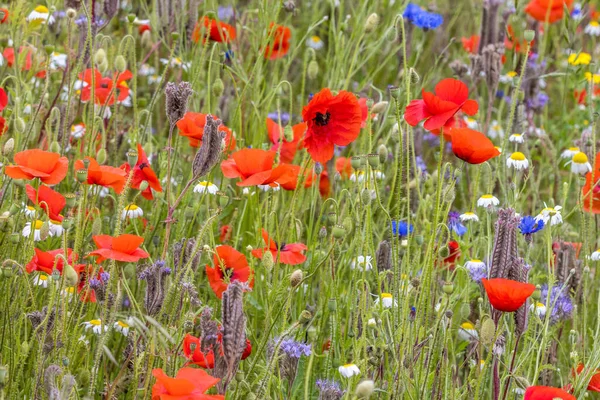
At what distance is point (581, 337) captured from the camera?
2357 mm

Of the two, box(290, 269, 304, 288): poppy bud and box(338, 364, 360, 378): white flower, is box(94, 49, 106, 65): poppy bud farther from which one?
box(338, 364, 360, 378): white flower

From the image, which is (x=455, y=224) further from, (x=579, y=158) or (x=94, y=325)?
(x=94, y=325)

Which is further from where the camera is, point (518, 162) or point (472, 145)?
point (518, 162)

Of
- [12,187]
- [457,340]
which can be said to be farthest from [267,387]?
[457,340]

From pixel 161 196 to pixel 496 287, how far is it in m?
1.01

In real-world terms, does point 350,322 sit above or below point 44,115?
below

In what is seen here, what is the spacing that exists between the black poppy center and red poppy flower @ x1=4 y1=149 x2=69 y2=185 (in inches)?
21.6

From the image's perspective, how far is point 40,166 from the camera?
1762 mm

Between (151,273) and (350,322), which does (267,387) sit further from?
(350,322)

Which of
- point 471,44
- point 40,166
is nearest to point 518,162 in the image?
point 40,166

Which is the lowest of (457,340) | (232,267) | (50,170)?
(457,340)

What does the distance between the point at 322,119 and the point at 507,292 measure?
0.64 metres

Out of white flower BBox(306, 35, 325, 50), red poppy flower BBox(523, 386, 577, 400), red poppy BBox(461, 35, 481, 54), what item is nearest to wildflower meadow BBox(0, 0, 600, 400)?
red poppy flower BBox(523, 386, 577, 400)

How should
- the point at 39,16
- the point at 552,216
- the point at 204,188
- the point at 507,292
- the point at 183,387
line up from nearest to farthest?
the point at 183,387 < the point at 507,292 < the point at 552,216 < the point at 204,188 < the point at 39,16
